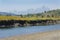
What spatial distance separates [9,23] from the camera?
283 feet

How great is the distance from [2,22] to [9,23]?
253cm

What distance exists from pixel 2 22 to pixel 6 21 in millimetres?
1910

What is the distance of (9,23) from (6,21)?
1.54 meters

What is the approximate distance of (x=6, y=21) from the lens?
3425 inches

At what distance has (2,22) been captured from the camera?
8562 cm
